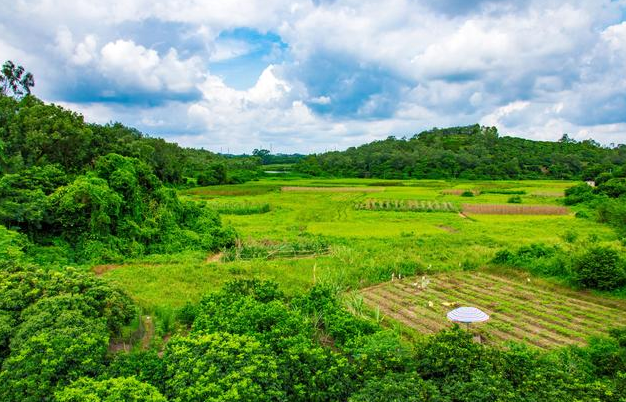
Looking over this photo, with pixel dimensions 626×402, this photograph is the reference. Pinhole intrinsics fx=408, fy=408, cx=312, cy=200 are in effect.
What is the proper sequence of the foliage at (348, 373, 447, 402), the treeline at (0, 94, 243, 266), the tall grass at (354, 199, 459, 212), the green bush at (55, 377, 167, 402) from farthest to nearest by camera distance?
the tall grass at (354, 199, 459, 212) < the treeline at (0, 94, 243, 266) < the foliage at (348, 373, 447, 402) < the green bush at (55, 377, 167, 402)

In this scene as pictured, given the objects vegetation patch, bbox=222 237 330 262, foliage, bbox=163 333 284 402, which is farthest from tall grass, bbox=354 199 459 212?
foliage, bbox=163 333 284 402

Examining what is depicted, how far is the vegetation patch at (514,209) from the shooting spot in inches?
1642

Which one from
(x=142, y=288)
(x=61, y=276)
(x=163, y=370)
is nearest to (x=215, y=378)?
(x=163, y=370)

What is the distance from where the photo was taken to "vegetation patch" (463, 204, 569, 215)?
41.7m

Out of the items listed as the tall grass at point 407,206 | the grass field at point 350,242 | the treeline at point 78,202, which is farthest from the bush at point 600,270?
the tall grass at point 407,206

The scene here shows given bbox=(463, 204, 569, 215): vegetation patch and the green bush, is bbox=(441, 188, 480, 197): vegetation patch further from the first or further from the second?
the green bush

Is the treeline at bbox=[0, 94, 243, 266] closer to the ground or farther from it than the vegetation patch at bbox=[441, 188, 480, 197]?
farther from it

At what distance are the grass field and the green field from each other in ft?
0.15

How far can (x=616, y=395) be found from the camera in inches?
290

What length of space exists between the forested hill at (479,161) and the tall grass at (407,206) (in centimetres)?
4277

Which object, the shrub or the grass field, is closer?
the grass field

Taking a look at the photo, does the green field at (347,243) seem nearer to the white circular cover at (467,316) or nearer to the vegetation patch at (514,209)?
the vegetation patch at (514,209)

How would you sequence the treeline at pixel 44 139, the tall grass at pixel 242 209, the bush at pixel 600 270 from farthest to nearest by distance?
1. the tall grass at pixel 242 209
2. the treeline at pixel 44 139
3. the bush at pixel 600 270

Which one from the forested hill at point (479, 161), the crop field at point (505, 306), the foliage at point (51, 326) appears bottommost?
the crop field at point (505, 306)
